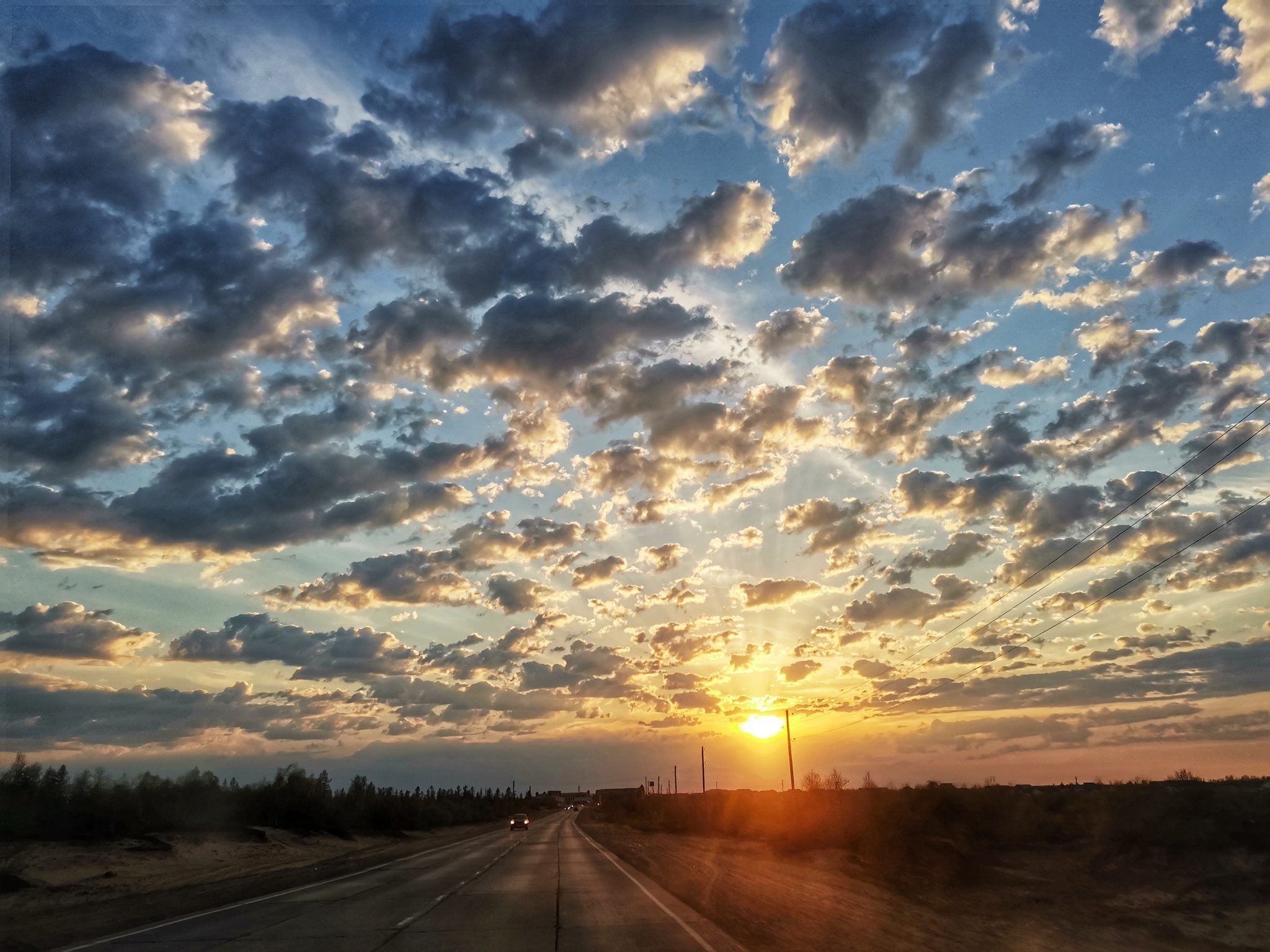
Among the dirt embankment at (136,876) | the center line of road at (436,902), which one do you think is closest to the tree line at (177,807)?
the dirt embankment at (136,876)

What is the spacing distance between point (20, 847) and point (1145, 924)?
138 ft

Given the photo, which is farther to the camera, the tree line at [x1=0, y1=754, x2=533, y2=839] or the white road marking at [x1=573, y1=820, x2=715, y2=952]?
the tree line at [x1=0, y1=754, x2=533, y2=839]

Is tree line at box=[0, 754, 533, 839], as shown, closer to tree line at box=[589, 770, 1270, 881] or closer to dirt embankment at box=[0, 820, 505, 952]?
dirt embankment at box=[0, 820, 505, 952]

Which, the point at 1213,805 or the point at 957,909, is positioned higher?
the point at 1213,805

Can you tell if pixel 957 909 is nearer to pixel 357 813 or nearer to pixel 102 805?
pixel 102 805

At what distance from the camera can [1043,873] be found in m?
33.5

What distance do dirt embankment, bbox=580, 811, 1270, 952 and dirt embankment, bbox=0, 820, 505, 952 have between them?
13.0 m

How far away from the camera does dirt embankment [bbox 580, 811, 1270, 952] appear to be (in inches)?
727

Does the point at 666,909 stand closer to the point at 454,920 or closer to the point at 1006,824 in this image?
the point at 454,920

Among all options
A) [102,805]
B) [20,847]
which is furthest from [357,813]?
[20,847]

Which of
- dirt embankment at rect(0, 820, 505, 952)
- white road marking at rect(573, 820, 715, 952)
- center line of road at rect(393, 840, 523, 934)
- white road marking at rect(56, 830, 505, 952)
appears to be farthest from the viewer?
dirt embankment at rect(0, 820, 505, 952)

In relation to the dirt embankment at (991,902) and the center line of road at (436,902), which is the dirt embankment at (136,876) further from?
the dirt embankment at (991,902)

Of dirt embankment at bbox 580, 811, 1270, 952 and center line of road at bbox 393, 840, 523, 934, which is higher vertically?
center line of road at bbox 393, 840, 523, 934

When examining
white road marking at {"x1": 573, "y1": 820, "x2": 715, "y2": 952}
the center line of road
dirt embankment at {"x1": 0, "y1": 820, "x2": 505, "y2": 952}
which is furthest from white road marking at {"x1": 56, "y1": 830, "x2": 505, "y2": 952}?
white road marking at {"x1": 573, "y1": 820, "x2": 715, "y2": 952}
